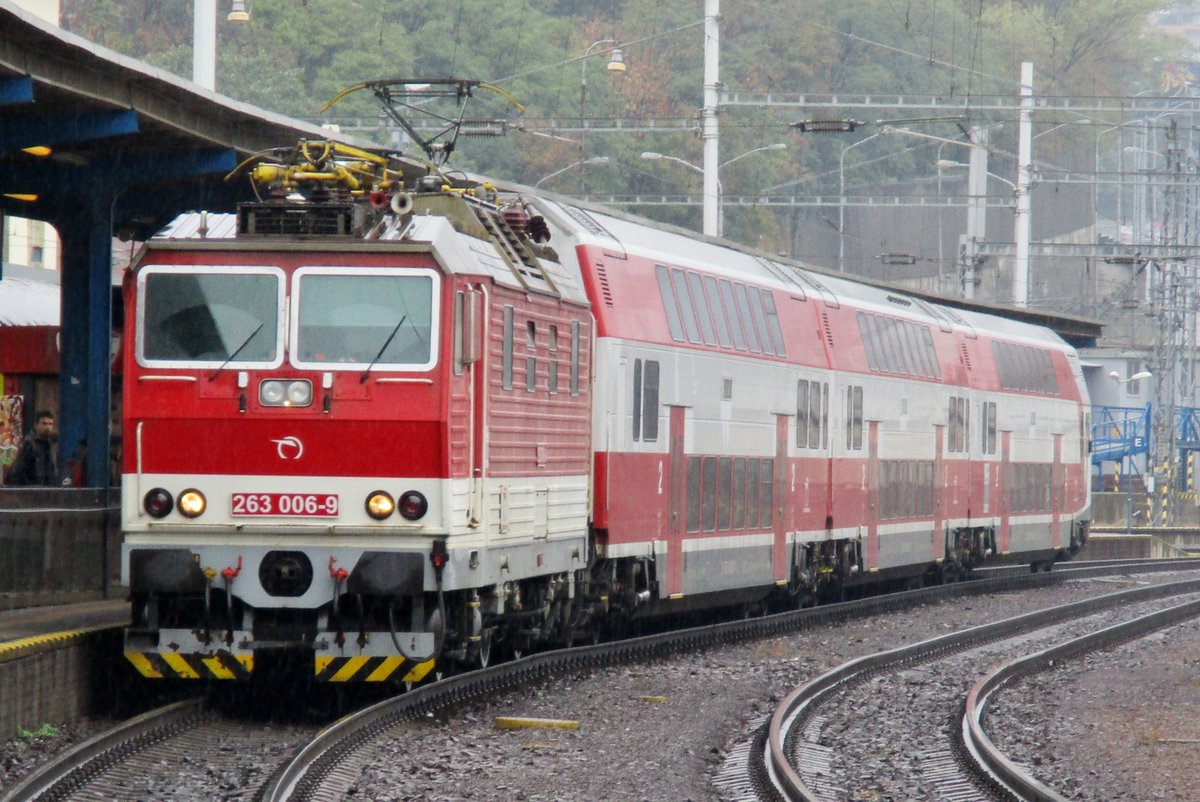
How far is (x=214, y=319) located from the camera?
1280 cm

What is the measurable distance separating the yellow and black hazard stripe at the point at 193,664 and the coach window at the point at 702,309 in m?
7.35

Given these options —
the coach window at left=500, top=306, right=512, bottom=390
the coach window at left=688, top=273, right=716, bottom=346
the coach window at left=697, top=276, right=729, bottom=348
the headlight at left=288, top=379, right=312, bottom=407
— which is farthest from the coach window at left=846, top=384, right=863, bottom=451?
the headlight at left=288, top=379, right=312, bottom=407

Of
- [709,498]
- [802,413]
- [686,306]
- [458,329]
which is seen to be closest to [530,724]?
[458,329]

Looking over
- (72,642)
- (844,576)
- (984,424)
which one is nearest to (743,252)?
(844,576)

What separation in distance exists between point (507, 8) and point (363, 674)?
63039 mm

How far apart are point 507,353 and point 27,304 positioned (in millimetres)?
16043

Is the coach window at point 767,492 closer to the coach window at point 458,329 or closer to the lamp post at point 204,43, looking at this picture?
the lamp post at point 204,43

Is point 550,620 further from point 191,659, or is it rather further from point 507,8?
point 507,8

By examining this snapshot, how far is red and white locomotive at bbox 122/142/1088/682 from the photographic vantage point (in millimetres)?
12555

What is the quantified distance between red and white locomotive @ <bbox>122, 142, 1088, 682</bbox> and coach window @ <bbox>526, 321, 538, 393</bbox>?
6 centimetres

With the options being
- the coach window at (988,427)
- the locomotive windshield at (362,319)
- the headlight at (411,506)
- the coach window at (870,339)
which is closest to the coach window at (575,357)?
the locomotive windshield at (362,319)

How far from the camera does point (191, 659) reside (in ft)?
41.3

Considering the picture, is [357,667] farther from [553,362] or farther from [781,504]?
[781,504]

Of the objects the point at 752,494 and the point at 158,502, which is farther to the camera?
the point at 752,494
